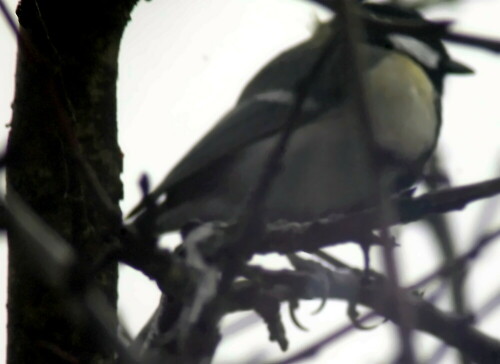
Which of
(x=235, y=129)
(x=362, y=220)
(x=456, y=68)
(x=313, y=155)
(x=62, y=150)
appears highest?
(x=456, y=68)

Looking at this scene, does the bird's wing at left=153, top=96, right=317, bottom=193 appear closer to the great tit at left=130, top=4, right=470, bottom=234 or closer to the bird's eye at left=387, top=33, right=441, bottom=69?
the great tit at left=130, top=4, right=470, bottom=234

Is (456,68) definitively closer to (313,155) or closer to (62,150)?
(313,155)

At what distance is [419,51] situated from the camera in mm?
3760

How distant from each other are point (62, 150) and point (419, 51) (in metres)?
2.19

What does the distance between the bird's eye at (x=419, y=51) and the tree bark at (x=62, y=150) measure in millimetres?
1709

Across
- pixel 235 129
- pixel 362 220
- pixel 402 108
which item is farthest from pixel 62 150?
pixel 402 108

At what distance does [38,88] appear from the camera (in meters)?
1.86

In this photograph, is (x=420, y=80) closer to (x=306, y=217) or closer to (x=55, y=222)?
(x=306, y=217)

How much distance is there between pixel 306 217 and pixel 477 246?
194 cm

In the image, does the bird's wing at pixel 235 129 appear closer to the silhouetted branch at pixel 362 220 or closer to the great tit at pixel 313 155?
the great tit at pixel 313 155

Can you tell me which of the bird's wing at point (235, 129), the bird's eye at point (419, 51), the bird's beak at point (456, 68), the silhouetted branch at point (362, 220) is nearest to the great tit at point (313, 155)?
the bird's wing at point (235, 129)

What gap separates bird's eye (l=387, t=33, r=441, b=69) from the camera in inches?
145

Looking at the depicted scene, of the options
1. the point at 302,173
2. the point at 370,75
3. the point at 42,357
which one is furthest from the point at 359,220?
the point at 370,75

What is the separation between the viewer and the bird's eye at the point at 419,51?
3685 mm
